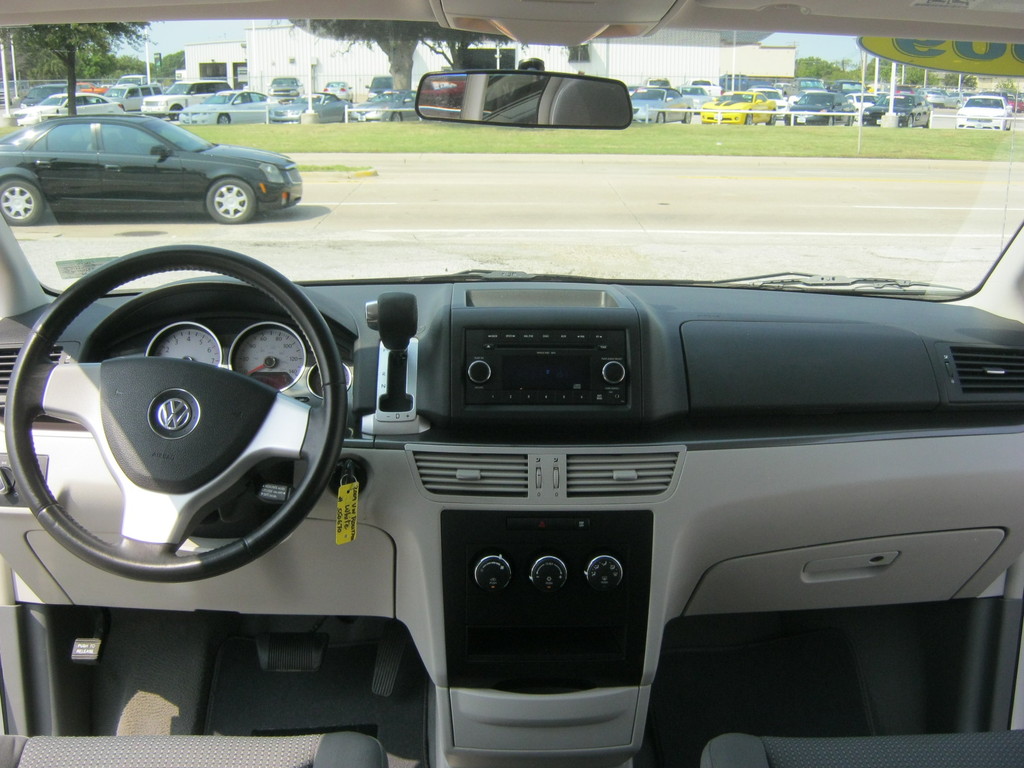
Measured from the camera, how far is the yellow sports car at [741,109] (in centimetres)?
350

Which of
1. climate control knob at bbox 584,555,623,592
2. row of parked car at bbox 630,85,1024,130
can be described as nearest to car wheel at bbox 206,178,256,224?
row of parked car at bbox 630,85,1024,130

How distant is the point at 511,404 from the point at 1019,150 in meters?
2.04

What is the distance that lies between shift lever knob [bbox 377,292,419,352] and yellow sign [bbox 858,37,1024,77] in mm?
1452

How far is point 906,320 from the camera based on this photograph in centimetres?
296

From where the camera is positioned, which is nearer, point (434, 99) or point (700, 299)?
point (434, 99)

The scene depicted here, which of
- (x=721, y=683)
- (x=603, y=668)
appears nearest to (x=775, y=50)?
(x=603, y=668)

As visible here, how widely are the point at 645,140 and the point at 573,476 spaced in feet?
5.14

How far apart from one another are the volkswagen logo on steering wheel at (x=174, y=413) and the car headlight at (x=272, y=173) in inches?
63.9

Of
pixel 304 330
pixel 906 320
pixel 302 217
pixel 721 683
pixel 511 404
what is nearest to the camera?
pixel 304 330

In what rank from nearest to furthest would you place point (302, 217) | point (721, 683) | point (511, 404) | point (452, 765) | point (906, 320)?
point (511, 404), point (452, 765), point (906, 320), point (721, 683), point (302, 217)

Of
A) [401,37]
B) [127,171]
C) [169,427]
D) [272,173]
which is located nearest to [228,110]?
[272,173]

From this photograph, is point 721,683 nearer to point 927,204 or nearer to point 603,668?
point 603,668

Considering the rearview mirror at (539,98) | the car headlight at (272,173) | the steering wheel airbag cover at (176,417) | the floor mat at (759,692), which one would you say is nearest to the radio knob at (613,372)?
the rearview mirror at (539,98)

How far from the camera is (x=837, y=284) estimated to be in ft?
10.5
